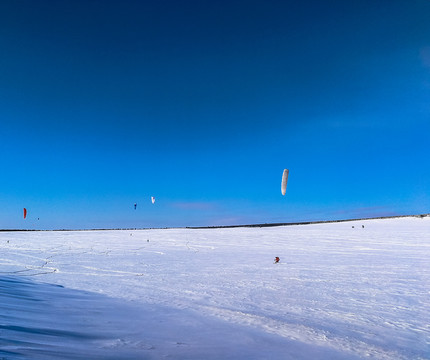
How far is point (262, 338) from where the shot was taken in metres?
3.25

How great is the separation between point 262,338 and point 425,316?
2.52 m

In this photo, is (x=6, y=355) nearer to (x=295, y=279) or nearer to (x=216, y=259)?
(x=295, y=279)

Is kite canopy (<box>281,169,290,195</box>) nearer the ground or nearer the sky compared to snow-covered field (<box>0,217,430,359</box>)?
nearer the sky

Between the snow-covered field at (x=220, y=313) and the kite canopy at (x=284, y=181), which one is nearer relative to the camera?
the snow-covered field at (x=220, y=313)

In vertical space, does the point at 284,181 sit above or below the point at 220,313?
above

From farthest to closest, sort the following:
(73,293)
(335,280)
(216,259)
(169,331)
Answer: (216,259) → (335,280) → (73,293) → (169,331)

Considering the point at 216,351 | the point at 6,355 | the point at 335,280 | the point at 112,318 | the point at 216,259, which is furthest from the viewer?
the point at 216,259

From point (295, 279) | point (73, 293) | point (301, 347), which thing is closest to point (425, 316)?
point (301, 347)

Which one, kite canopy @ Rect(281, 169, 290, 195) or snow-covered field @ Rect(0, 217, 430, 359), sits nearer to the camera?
snow-covered field @ Rect(0, 217, 430, 359)

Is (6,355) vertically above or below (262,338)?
above

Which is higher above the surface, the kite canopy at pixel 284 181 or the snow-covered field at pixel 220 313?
the kite canopy at pixel 284 181

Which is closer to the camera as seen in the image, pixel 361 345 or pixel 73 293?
pixel 361 345

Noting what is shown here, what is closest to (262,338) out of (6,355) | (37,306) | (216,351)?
(216,351)

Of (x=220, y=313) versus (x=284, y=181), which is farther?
(x=284, y=181)
